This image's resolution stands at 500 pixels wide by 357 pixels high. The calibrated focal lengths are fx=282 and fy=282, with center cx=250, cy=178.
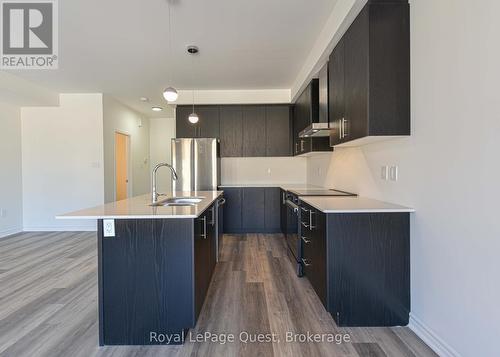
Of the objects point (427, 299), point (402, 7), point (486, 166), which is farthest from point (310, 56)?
point (427, 299)

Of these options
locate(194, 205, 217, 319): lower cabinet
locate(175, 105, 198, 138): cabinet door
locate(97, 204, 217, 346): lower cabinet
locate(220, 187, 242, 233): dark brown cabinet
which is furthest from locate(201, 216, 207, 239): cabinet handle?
locate(175, 105, 198, 138): cabinet door

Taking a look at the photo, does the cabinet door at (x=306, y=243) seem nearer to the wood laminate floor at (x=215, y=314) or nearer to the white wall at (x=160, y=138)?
the wood laminate floor at (x=215, y=314)

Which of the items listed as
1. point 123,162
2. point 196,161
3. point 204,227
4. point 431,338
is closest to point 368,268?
point 431,338

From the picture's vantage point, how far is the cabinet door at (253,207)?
16.8 ft

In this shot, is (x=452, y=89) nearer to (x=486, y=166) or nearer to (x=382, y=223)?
(x=486, y=166)

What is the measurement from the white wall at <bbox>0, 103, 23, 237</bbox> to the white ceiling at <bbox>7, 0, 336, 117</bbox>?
3.33 ft

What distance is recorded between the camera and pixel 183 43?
132 inches

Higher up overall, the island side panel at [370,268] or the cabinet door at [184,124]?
the cabinet door at [184,124]

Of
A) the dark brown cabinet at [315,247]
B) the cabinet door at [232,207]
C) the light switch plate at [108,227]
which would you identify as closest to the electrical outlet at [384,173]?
the dark brown cabinet at [315,247]

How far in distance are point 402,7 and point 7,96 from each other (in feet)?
18.1

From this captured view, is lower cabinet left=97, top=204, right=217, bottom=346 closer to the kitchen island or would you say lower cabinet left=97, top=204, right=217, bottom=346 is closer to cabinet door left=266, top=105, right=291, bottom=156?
the kitchen island

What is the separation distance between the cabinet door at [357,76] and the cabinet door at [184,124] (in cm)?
346

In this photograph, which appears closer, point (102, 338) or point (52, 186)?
point (102, 338)

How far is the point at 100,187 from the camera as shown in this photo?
540cm
